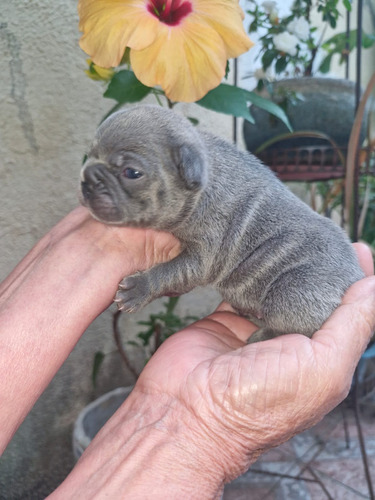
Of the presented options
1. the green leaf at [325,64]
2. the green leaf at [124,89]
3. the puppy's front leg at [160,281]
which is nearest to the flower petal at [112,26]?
the green leaf at [124,89]

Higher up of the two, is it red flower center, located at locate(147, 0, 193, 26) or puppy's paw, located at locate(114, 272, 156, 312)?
red flower center, located at locate(147, 0, 193, 26)

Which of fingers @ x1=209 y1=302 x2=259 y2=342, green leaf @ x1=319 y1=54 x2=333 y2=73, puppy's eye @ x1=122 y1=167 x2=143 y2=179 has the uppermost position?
green leaf @ x1=319 y1=54 x2=333 y2=73

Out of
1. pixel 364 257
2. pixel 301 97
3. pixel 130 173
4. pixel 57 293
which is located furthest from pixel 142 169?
pixel 301 97

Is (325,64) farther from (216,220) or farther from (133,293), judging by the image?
(133,293)

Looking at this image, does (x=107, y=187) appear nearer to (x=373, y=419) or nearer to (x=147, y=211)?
(x=147, y=211)

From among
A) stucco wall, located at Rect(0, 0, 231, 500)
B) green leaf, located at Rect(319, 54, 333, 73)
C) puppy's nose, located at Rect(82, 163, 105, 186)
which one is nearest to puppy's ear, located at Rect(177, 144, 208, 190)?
puppy's nose, located at Rect(82, 163, 105, 186)

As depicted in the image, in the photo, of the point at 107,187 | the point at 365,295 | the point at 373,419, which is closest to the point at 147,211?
the point at 107,187

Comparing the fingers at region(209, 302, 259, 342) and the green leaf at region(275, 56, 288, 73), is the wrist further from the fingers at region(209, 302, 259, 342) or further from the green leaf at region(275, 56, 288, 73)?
the green leaf at region(275, 56, 288, 73)
